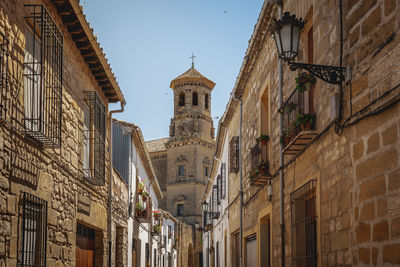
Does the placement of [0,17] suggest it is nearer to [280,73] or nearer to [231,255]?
[280,73]

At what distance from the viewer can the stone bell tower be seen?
5516cm

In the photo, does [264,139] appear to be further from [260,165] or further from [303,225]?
[303,225]

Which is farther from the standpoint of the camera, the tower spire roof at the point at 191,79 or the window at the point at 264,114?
the tower spire roof at the point at 191,79

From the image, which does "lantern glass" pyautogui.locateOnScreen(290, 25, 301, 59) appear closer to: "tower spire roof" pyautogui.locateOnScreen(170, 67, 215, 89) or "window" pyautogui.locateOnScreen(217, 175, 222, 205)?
"window" pyautogui.locateOnScreen(217, 175, 222, 205)

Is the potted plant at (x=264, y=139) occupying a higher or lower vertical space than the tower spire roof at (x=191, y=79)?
Answer: lower

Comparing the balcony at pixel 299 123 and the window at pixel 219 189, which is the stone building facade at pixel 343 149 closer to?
the balcony at pixel 299 123

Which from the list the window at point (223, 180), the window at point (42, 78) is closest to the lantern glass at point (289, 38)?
the window at point (42, 78)

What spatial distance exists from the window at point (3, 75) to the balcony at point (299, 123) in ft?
11.4

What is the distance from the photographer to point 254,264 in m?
12.0

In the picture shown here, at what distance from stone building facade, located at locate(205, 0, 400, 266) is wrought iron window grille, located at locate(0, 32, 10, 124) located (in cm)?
355

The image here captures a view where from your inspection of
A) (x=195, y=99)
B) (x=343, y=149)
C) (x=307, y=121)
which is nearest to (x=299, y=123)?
(x=307, y=121)

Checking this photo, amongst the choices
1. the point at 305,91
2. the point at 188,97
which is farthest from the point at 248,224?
the point at 188,97

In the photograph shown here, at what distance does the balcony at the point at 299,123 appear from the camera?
693cm

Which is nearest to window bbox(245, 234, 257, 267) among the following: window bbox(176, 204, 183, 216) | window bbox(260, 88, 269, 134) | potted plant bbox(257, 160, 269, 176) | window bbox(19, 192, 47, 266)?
potted plant bbox(257, 160, 269, 176)
